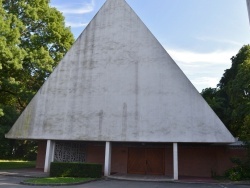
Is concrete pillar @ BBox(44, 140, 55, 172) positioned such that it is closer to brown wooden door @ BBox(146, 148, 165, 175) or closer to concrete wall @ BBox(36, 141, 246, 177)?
concrete wall @ BBox(36, 141, 246, 177)

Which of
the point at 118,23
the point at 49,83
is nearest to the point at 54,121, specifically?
the point at 49,83

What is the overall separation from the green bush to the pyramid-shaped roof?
7.08ft

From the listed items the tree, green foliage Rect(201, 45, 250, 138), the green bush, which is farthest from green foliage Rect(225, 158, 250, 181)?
the tree

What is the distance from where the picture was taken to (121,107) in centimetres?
1958

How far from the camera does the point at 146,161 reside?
22.2 m

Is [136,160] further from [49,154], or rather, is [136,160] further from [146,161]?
[49,154]

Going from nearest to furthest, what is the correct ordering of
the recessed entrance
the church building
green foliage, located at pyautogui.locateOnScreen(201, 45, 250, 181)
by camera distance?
the church building, green foliage, located at pyautogui.locateOnScreen(201, 45, 250, 181), the recessed entrance

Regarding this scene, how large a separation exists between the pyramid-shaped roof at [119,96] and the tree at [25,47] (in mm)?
4234

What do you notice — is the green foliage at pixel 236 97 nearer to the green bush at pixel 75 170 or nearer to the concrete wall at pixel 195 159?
the concrete wall at pixel 195 159

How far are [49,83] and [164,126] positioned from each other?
32.3 feet

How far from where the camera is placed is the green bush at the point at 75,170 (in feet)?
58.3

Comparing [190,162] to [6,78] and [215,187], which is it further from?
[6,78]

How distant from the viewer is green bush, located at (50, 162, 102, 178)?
58.3 feet

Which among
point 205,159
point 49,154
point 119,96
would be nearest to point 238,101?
point 205,159
